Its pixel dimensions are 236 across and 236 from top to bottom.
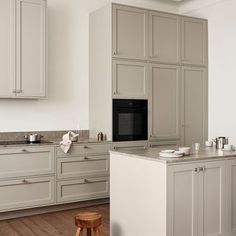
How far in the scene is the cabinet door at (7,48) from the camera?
4219mm

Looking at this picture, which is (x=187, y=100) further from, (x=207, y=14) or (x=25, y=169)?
(x=25, y=169)

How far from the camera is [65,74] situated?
5074 mm

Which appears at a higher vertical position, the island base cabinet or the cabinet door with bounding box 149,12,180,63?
the cabinet door with bounding box 149,12,180,63

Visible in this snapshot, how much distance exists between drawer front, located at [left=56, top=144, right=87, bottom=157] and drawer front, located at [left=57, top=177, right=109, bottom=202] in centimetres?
33

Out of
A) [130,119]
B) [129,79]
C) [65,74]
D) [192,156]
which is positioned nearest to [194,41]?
[129,79]

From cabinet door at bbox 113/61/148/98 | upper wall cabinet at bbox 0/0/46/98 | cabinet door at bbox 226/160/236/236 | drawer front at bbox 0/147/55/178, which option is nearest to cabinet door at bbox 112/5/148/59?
cabinet door at bbox 113/61/148/98

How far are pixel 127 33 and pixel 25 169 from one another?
216 cm

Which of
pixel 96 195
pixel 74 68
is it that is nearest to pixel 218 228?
pixel 96 195

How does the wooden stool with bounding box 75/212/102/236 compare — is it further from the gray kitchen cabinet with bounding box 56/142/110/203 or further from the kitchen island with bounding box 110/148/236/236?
the gray kitchen cabinet with bounding box 56/142/110/203

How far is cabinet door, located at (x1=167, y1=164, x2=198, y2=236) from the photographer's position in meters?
2.82

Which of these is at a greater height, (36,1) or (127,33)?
(36,1)

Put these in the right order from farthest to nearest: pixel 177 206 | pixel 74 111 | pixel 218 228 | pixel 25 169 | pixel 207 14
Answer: pixel 207 14, pixel 74 111, pixel 25 169, pixel 218 228, pixel 177 206

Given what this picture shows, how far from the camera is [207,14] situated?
18.4ft

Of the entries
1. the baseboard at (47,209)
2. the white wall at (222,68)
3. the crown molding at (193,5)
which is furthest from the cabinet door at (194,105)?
the baseboard at (47,209)
